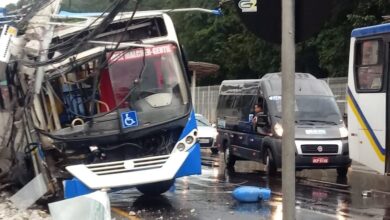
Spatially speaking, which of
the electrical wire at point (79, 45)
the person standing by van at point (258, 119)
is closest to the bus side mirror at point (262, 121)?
the person standing by van at point (258, 119)

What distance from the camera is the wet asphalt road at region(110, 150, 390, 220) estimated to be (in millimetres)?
10570

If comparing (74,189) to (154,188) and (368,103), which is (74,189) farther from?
(368,103)

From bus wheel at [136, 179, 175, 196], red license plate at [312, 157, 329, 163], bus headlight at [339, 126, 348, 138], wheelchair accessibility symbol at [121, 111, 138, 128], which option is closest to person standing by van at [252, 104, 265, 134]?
red license plate at [312, 157, 329, 163]

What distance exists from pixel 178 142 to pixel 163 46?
1.72 metres

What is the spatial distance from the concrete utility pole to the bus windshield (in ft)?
23.5

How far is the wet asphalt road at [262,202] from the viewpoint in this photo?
10.6 meters

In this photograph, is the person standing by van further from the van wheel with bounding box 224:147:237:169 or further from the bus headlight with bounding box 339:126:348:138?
the van wheel with bounding box 224:147:237:169

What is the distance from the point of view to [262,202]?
1177cm

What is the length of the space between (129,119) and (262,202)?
2.83 metres

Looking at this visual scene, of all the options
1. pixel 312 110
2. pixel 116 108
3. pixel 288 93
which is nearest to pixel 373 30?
pixel 312 110

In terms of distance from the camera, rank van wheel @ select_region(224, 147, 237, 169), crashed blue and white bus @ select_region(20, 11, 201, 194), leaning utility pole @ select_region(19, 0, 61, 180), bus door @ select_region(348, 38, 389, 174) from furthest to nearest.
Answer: van wheel @ select_region(224, 147, 237, 169), bus door @ select_region(348, 38, 389, 174), crashed blue and white bus @ select_region(20, 11, 201, 194), leaning utility pole @ select_region(19, 0, 61, 180)

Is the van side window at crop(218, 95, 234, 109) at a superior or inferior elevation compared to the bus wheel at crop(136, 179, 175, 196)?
superior

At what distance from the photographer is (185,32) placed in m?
48.8

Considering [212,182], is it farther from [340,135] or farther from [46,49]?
[46,49]
